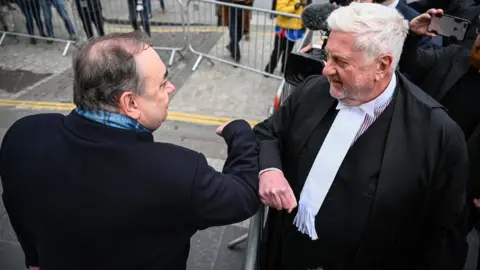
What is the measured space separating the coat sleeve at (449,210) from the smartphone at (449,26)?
3.59 feet

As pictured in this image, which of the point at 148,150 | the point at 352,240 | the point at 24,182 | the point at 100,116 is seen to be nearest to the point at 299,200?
the point at 352,240

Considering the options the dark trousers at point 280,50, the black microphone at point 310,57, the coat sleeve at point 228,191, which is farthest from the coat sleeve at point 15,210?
the dark trousers at point 280,50

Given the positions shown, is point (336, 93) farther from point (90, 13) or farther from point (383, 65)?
point (90, 13)

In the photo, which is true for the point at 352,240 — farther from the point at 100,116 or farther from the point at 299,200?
the point at 100,116

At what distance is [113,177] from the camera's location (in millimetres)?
1214

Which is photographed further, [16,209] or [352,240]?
[352,240]

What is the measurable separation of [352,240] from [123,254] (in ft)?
3.54

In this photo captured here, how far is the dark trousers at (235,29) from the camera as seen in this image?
633 cm

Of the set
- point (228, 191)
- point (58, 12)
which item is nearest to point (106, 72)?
point (228, 191)

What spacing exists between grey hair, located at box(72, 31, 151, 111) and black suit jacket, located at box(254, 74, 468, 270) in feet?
2.55

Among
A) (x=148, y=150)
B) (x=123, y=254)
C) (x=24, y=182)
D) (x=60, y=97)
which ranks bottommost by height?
(x=60, y=97)

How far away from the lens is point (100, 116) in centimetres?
127

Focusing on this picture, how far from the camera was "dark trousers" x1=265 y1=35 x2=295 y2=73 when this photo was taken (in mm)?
5719

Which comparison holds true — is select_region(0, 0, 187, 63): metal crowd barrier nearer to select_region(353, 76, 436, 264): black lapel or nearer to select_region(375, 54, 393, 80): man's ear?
select_region(375, 54, 393, 80): man's ear
